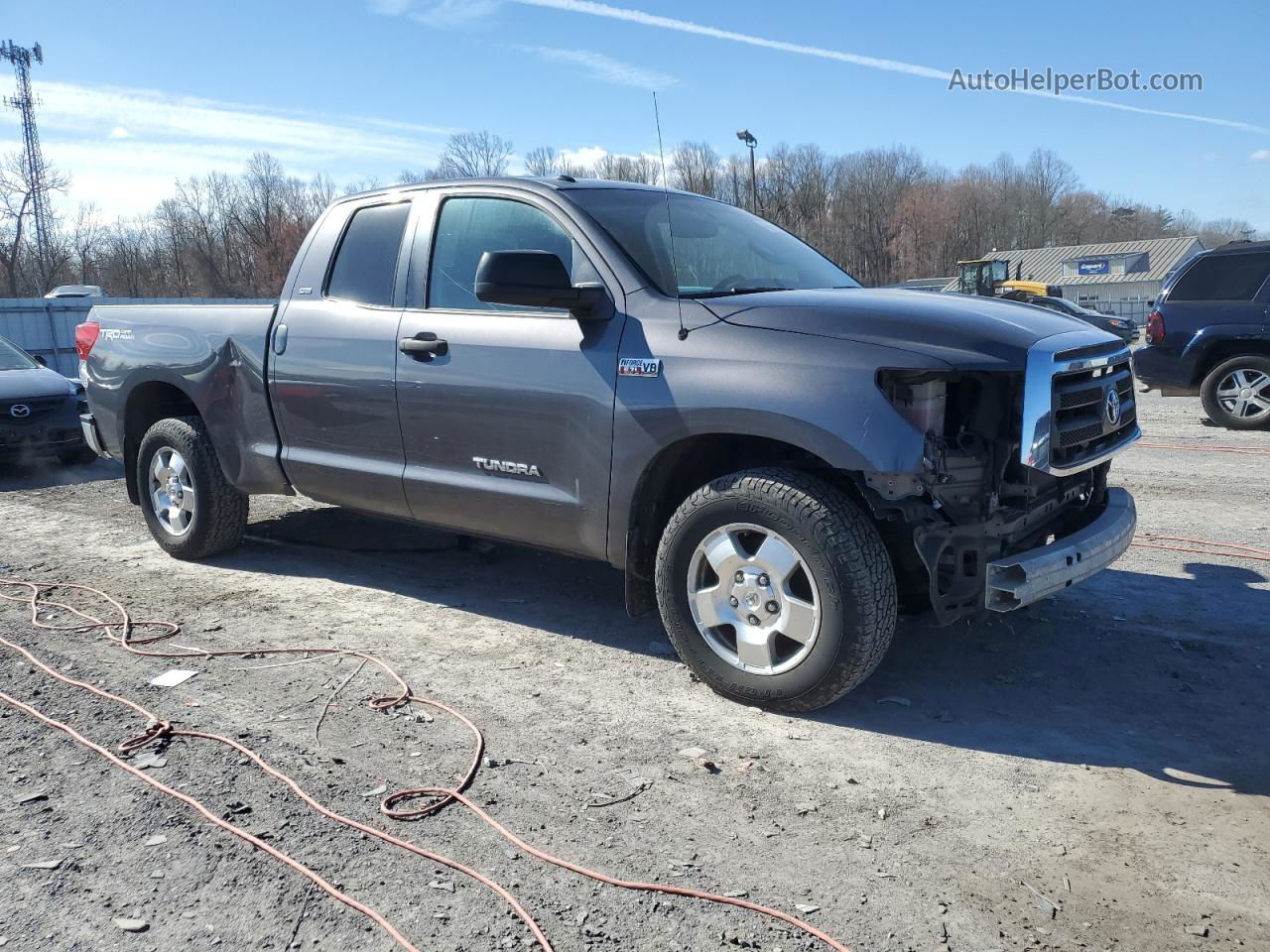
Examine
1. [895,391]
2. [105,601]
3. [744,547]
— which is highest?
[895,391]

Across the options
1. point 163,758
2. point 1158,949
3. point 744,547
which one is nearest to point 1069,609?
point 744,547

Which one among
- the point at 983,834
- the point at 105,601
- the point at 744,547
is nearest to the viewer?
the point at 983,834

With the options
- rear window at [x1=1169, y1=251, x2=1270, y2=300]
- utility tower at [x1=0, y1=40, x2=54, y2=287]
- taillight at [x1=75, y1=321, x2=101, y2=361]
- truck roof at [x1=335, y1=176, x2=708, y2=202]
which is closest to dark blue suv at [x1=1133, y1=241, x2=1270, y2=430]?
rear window at [x1=1169, y1=251, x2=1270, y2=300]

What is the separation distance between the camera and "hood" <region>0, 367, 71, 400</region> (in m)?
9.86

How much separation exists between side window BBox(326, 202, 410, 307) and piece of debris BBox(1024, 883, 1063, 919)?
3.70 m

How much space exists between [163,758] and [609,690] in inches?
64.0

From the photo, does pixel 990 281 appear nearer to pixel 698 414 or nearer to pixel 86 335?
pixel 86 335

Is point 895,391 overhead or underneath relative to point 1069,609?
overhead

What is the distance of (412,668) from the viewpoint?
4359 mm

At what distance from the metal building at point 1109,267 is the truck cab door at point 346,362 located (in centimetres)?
7745

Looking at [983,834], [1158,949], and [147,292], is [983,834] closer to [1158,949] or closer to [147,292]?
[1158,949]

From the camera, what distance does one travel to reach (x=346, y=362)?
5.01m

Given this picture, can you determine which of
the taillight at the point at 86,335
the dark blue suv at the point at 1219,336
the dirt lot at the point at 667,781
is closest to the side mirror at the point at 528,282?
the dirt lot at the point at 667,781

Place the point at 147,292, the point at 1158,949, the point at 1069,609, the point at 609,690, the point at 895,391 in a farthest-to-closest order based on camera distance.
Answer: the point at 147,292 < the point at 1069,609 < the point at 609,690 < the point at 895,391 < the point at 1158,949
